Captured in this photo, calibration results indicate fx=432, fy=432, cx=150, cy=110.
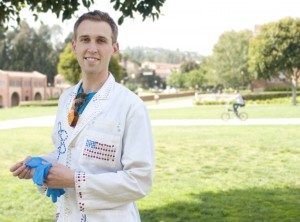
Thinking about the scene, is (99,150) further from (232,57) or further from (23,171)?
(232,57)

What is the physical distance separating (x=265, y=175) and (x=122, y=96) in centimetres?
726

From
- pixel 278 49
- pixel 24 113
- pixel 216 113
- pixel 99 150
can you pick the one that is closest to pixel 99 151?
pixel 99 150

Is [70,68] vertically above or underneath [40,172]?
above

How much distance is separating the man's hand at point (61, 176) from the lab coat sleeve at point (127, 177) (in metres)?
0.03

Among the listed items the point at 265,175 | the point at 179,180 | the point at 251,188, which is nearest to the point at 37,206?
the point at 179,180

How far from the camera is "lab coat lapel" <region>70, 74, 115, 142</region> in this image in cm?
207

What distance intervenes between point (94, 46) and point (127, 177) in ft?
2.14

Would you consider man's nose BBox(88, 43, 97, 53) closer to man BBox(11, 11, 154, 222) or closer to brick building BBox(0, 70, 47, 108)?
man BBox(11, 11, 154, 222)

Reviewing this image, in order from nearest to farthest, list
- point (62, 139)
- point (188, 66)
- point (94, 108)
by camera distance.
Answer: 1. point (94, 108)
2. point (62, 139)
3. point (188, 66)

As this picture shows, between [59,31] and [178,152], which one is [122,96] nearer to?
[178,152]

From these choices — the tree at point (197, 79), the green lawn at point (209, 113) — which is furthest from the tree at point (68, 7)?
the tree at point (197, 79)

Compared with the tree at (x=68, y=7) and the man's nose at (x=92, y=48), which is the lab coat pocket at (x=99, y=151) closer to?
the man's nose at (x=92, y=48)

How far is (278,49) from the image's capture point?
128 feet

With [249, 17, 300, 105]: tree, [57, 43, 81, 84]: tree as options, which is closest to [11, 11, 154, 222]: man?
[249, 17, 300, 105]: tree
